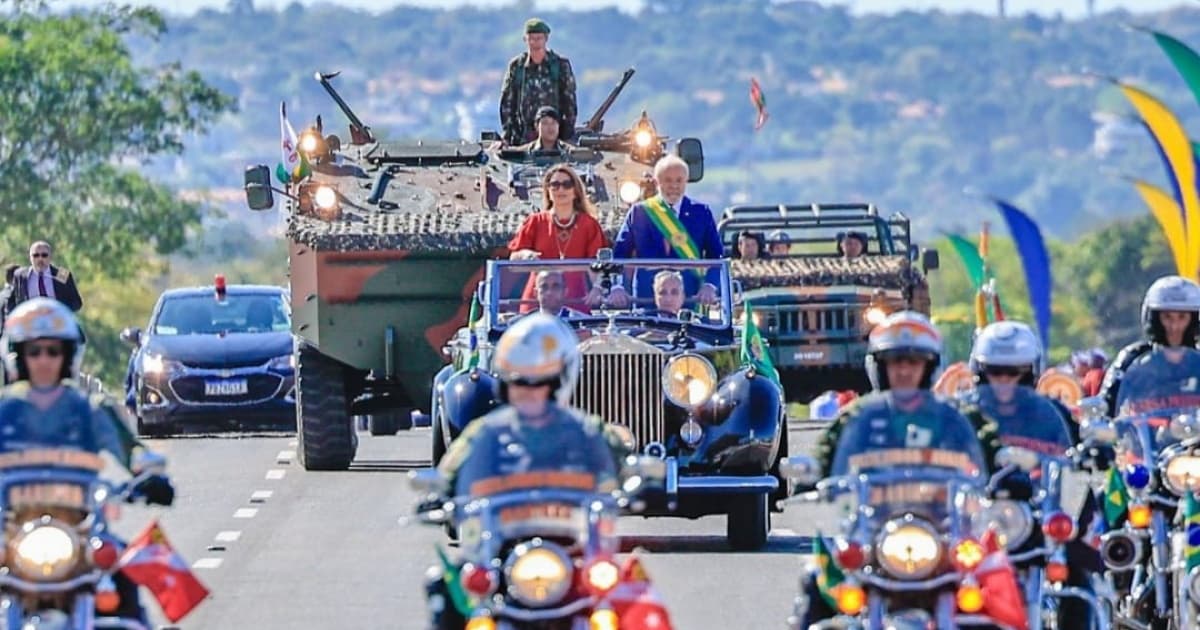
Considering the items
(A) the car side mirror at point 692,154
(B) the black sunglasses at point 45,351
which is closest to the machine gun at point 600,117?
(A) the car side mirror at point 692,154

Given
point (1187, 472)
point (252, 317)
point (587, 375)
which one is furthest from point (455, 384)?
point (252, 317)

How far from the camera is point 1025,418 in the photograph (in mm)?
15172

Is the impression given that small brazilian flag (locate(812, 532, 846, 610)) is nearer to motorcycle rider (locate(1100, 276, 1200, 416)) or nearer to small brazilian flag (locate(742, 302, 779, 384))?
motorcycle rider (locate(1100, 276, 1200, 416))

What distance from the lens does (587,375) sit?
20.9 meters

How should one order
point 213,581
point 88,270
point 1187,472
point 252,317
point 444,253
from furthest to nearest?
1. point 88,270
2. point 252,317
3. point 444,253
4. point 213,581
5. point 1187,472

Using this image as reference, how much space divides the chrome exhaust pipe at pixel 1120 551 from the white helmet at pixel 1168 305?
103 cm

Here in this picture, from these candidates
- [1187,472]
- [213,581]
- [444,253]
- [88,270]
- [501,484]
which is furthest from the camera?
[88,270]

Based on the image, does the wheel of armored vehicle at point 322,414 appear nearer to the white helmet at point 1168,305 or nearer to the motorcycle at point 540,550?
the white helmet at point 1168,305

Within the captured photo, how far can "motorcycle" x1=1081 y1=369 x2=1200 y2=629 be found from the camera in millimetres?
16047

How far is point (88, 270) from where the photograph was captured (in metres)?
71.2

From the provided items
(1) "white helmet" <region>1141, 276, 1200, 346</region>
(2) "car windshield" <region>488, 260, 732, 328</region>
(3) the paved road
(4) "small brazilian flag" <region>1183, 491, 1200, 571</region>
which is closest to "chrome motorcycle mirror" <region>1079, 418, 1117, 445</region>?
(4) "small brazilian flag" <region>1183, 491, 1200, 571</region>

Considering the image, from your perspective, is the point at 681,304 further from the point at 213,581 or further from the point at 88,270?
the point at 88,270

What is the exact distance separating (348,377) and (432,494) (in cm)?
1392

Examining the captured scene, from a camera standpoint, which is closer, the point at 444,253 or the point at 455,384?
the point at 455,384
